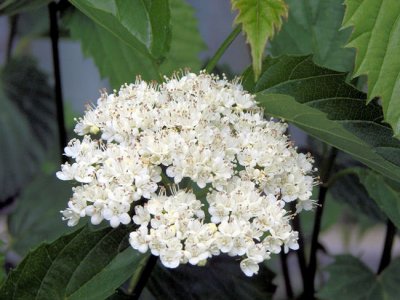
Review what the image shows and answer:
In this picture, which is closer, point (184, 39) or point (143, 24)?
point (143, 24)

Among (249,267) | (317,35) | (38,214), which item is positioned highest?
(317,35)

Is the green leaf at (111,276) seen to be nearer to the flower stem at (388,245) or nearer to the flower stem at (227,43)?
the flower stem at (227,43)

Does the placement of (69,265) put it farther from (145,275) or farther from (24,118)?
(24,118)

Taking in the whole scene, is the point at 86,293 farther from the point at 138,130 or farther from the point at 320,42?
the point at 320,42

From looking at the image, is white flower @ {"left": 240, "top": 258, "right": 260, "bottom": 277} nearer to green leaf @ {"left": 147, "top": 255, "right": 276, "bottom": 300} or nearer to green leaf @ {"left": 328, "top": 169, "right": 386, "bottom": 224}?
green leaf @ {"left": 147, "top": 255, "right": 276, "bottom": 300}

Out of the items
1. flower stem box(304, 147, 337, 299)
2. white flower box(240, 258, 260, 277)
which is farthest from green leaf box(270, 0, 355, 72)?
white flower box(240, 258, 260, 277)

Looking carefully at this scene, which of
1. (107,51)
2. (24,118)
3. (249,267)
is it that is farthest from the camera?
(24,118)

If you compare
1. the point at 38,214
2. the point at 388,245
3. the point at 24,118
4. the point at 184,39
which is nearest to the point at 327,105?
the point at 388,245
